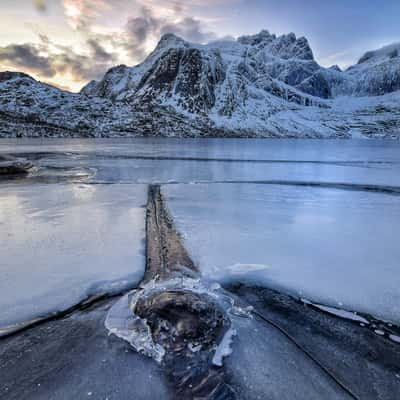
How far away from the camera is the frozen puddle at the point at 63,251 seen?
368 cm

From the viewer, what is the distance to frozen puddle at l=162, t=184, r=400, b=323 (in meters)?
3.96

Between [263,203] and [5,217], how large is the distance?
300 inches

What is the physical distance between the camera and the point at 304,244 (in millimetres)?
5570

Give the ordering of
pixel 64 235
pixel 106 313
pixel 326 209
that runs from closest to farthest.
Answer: pixel 106 313 → pixel 64 235 → pixel 326 209

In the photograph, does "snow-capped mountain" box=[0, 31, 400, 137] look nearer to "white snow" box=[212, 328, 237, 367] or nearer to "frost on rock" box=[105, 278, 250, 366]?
"frost on rock" box=[105, 278, 250, 366]

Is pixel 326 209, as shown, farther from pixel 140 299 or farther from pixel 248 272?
pixel 140 299

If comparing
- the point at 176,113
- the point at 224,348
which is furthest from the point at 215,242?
the point at 176,113

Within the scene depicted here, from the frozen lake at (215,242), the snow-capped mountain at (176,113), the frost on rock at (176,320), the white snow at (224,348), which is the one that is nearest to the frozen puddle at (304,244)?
the frozen lake at (215,242)

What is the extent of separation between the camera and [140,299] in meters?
3.64

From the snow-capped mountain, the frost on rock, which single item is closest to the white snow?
the frost on rock

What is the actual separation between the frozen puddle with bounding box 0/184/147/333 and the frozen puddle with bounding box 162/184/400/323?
50.9 inches

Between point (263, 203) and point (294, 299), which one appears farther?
point (263, 203)

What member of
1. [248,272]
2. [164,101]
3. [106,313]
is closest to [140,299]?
[106,313]

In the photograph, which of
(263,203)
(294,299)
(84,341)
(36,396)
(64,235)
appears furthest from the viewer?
(263,203)
